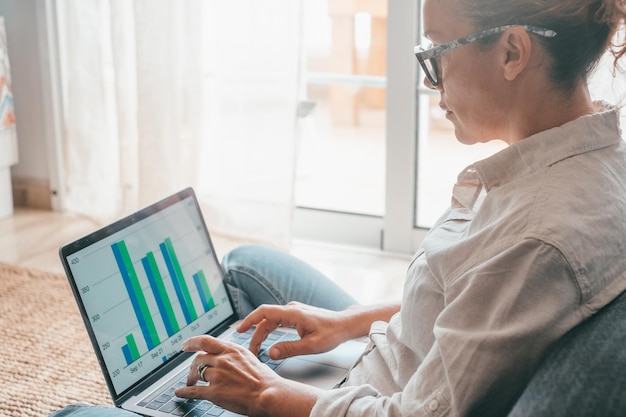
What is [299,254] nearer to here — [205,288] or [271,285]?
[271,285]

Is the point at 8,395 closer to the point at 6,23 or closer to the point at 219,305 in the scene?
the point at 219,305

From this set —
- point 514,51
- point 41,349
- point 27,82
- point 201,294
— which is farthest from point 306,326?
point 27,82

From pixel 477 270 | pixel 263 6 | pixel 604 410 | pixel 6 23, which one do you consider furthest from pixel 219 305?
pixel 6 23

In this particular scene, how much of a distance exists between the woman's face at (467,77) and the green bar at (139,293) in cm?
52

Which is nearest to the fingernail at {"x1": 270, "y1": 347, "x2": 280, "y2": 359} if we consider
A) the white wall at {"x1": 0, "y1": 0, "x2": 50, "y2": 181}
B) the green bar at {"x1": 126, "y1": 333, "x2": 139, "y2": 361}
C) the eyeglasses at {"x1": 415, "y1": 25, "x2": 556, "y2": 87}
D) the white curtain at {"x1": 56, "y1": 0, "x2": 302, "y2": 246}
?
the green bar at {"x1": 126, "y1": 333, "x2": 139, "y2": 361}

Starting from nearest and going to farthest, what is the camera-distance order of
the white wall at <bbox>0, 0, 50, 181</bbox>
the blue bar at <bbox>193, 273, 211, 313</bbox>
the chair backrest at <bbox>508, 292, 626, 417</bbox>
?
the chair backrest at <bbox>508, 292, 626, 417</bbox>, the blue bar at <bbox>193, 273, 211, 313</bbox>, the white wall at <bbox>0, 0, 50, 181</bbox>

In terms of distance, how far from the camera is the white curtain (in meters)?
2.73

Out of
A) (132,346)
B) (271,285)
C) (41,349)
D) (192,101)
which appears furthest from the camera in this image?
(192,101)

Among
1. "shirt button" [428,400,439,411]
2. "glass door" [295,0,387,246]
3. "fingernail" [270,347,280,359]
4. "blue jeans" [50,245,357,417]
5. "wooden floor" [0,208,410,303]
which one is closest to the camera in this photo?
"shirt button" [428,400,439,411]

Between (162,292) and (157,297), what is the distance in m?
0.01

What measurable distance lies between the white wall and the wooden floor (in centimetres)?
22

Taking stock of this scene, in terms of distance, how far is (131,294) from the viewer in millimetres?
1272

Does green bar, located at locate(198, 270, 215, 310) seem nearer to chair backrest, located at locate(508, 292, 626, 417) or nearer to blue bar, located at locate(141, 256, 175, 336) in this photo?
blue bar, located at locate(141, 256, 175, 336)

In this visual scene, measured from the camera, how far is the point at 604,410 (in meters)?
0.82
